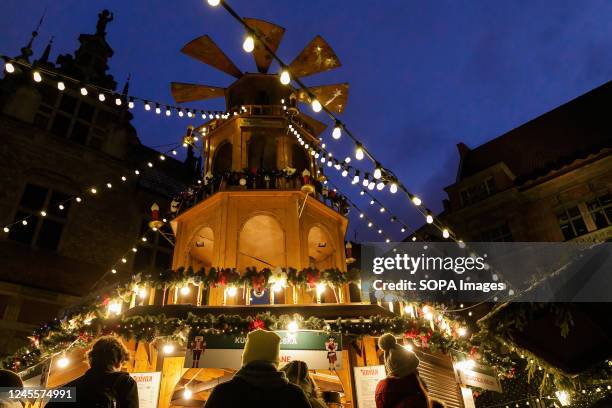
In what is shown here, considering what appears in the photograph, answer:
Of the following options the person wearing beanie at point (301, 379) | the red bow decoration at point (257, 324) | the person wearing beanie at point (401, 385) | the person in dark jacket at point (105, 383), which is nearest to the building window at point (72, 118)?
the red bow decoration at point (257, 324)

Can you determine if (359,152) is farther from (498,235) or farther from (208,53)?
(498,235)

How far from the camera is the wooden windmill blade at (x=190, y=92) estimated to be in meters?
13.8

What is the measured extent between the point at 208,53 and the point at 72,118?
285 inches

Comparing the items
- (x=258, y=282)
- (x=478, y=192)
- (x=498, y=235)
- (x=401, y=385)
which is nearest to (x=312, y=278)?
(x=258, y=282)

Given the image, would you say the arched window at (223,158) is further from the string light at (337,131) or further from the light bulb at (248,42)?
the light bulb at (248,42)

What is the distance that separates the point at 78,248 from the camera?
14773mm

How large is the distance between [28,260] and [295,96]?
10.4 m

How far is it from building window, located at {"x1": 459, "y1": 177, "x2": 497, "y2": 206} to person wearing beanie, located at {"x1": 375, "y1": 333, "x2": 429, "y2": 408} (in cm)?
1665

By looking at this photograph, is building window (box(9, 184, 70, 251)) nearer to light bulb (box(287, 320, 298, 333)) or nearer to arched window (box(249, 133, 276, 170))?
arched window (box(249, 133, 276, 170))

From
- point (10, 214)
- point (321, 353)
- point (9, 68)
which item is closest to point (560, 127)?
point (321, 353)

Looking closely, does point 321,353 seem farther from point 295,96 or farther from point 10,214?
point 10,214

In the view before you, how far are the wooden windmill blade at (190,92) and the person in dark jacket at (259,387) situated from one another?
12.6m

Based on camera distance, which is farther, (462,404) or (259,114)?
(259,114)

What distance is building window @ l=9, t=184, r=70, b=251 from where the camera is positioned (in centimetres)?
1412
